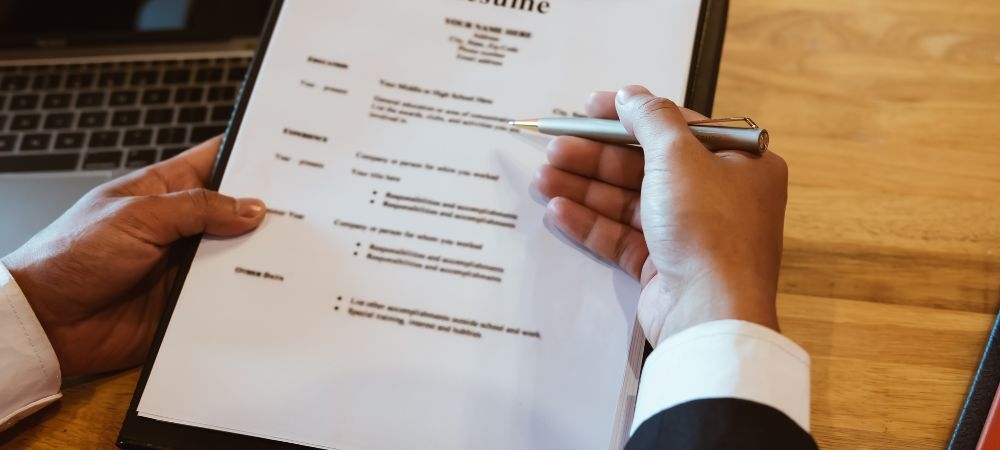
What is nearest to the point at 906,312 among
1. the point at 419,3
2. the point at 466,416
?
the point at 466,416

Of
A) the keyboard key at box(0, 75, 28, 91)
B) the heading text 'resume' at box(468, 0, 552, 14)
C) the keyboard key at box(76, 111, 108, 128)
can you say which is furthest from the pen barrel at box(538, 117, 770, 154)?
the keyboard key at box(0, 75, 28, 91)

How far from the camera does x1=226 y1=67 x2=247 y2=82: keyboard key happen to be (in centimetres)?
76

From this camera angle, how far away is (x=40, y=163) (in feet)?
2.40

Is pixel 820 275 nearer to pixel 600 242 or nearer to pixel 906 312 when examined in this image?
pixel 906 312

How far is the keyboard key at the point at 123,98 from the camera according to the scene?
2.48 ft

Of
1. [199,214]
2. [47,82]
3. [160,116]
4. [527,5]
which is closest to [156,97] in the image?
[160,116]

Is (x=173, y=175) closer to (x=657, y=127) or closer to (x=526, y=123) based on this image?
(x=526, y=123)

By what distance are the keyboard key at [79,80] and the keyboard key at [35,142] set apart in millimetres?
61

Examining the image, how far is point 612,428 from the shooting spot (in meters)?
0.53

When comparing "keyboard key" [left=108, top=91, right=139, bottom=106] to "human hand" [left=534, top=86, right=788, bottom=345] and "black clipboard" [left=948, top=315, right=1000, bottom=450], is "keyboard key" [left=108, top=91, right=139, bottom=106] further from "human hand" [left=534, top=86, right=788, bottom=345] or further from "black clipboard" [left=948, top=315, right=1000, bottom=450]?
"black clipboard" [left=948, top=315, right=1000, bottom=450]

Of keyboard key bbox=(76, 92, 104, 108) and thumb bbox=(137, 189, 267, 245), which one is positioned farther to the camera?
keyboard key bbox=(76, 92, 104, 108)

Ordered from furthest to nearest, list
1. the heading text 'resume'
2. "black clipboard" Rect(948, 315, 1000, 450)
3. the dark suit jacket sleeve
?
the heading text 'resume', "black clipboard" Rect(948, 315, 1000, 450), the dark suit jacket sleeve

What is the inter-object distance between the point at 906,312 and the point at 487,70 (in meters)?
0.39

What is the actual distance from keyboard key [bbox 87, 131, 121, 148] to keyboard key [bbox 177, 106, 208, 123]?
0.06m
